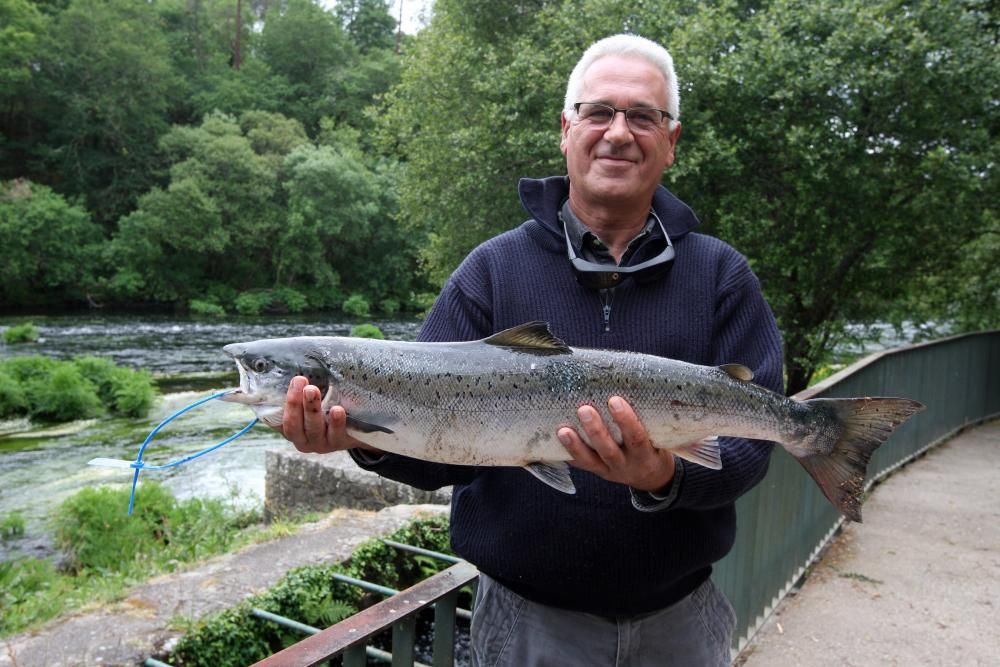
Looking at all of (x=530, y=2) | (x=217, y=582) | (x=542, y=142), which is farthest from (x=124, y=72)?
(x=217, y=582)

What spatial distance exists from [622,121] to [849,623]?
4638mm

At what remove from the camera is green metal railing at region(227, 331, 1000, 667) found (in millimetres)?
2912

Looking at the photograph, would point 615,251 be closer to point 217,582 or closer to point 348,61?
Result: point 217,582

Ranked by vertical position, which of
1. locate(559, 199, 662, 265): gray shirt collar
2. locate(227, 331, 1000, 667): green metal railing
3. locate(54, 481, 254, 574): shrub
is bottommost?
locate(54, 481, 254, 574): shrub

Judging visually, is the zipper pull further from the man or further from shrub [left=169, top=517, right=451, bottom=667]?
shrub [left=169, top=517, right=451, bottom=667]

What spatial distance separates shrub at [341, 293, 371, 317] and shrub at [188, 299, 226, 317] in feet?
23.7

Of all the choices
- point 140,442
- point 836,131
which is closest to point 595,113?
point 836,131

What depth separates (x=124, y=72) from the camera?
57.8 meters

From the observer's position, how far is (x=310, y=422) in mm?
2369

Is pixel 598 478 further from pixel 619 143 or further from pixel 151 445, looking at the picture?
pixel 151 445

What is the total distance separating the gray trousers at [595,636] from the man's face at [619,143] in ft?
4.18

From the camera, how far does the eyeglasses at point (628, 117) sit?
8.19 feet

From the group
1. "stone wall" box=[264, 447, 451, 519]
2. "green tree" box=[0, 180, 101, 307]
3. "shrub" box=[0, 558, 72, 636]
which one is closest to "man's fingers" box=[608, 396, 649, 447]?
"shrub" box=[0, 558, 72, 636]

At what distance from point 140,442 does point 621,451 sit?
15651 millimetres
